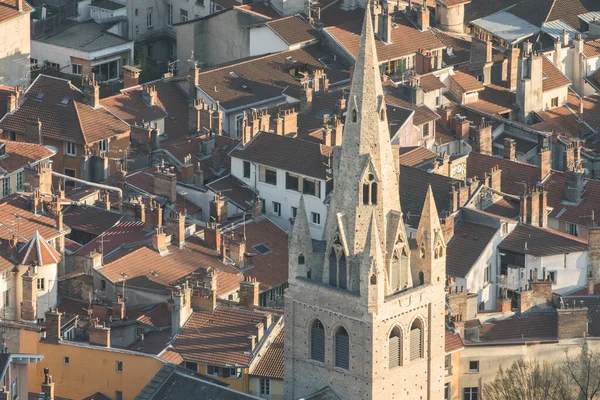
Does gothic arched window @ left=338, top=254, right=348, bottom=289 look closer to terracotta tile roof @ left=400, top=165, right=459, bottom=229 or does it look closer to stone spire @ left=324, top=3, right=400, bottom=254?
stone spire @ left=324, top=3, right=400, bottom=254

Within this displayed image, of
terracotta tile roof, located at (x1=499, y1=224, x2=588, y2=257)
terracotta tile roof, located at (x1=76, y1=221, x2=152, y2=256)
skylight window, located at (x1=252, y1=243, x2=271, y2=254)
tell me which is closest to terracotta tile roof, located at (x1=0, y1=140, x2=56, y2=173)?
terracotta tile roof, located at (x1=76, y1=221, x2=152, y2=256)

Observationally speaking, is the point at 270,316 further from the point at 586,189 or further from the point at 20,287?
the point at 586,189

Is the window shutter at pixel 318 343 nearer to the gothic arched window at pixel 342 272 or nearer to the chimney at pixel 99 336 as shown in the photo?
the gothic arched window at pixel 342 272

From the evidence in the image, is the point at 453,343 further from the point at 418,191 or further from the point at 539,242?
the point at 418,191

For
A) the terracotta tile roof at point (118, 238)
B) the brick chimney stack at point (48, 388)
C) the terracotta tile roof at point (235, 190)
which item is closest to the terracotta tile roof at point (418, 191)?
the terracotta tile roof at point (235, 190)

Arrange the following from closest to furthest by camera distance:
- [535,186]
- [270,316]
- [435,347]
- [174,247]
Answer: [435,347], [270,316], [174,247], [535,186]

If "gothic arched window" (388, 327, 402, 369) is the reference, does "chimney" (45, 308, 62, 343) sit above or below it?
below

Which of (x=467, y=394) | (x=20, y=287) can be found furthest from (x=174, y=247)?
(x=467, y=394)
